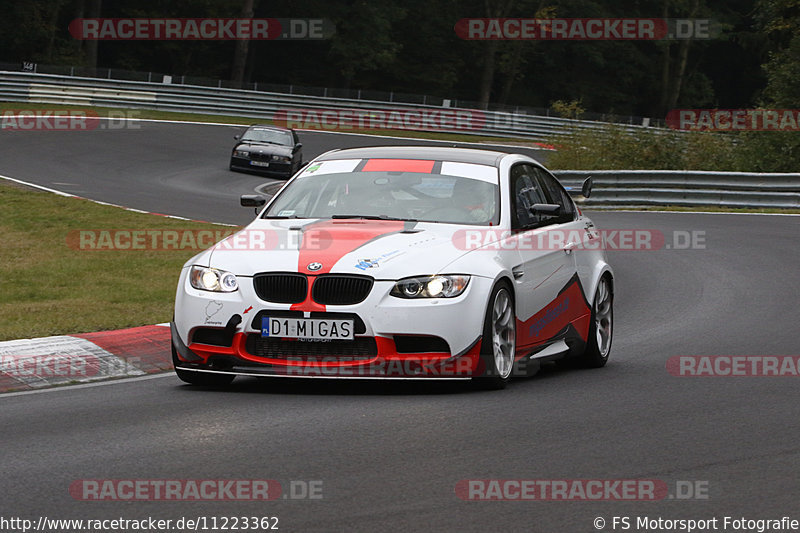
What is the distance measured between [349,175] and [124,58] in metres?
65.4

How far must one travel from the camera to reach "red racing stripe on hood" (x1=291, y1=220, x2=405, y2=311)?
25.9 ft

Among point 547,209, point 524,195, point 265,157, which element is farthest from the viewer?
point 265,157

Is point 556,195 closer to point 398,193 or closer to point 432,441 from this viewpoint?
point 398,193

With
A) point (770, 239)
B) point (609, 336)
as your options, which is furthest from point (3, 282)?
point (770, 239)

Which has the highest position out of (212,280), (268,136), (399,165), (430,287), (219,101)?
(399,165)

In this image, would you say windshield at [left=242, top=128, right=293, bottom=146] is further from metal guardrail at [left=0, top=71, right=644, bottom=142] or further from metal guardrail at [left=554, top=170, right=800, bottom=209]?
metal guardrail at [left=0, top=71, right=644, bottom=142]

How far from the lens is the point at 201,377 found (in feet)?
28.1

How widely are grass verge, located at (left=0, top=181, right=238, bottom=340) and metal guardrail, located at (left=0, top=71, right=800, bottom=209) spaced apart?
10.5 metres

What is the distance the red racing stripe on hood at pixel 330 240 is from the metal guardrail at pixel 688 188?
60.3 feet

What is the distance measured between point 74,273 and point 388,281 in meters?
7.62

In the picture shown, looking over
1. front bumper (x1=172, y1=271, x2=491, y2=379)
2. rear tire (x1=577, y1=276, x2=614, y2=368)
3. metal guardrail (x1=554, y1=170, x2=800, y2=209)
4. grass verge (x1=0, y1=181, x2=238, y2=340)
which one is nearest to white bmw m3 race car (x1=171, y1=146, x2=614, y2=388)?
front bumper (x1=172, y1=271, x2=491, y2=379)

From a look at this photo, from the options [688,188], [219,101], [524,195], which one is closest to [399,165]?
[524,195]

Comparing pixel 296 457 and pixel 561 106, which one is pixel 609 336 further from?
pixel 561 106

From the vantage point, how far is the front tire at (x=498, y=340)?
26.5 feet
